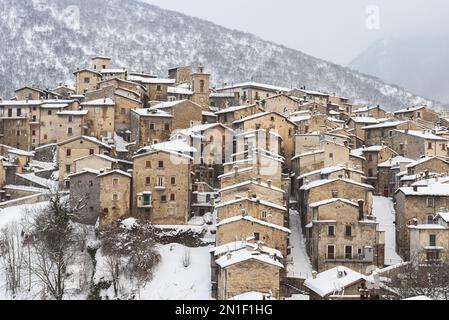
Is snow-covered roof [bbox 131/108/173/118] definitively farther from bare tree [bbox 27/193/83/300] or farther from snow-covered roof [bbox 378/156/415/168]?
snow-covered roof [bbox 378/156/415/168]

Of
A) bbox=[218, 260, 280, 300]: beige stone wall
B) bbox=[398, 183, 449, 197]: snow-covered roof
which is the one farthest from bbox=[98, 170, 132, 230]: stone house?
bbox=[398, 183, 449, 197]: snow-covered roof

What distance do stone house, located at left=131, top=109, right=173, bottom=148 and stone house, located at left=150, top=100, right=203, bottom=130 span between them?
583 mm

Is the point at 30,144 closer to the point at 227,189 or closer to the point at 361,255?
the point at 227,189

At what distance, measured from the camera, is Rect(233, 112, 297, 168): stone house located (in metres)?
56.3

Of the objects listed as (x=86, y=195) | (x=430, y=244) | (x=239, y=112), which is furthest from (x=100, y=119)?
(x=430, y=244)

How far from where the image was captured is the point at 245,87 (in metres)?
76.0

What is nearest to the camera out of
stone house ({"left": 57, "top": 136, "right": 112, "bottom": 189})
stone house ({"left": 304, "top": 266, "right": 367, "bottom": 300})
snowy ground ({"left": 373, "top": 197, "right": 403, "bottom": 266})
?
stone house ({"left": 304, "top": 266, "right": 367, "bottom": 300})

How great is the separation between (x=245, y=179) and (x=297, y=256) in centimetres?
642

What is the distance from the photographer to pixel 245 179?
46.1 meters

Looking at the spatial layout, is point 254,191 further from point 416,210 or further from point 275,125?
point 275,125

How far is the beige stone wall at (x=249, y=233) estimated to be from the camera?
3962 centimetres

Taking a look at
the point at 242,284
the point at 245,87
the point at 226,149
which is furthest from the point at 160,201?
the point at 245,87

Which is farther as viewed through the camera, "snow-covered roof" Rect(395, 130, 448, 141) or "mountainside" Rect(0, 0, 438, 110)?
"mountainside" Rect(0, 0, 438, 110)

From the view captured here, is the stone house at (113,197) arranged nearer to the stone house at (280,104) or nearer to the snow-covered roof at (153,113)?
the snow-covered roof at (153,113)
